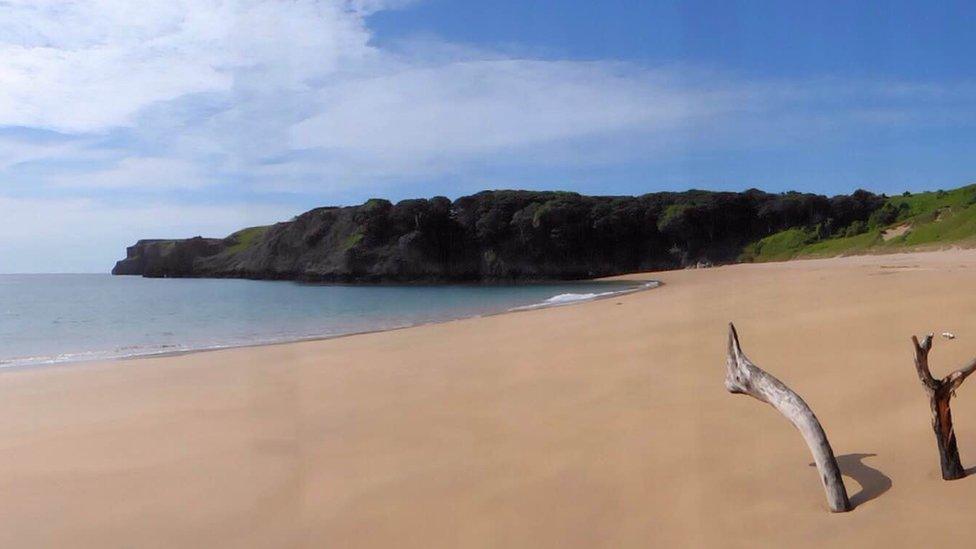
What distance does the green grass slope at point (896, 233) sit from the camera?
98.8 feet

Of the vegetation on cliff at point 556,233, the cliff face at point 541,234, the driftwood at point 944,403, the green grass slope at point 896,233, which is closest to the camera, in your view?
the driftwood at point 944,403

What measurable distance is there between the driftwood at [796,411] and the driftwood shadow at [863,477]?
0.34ft

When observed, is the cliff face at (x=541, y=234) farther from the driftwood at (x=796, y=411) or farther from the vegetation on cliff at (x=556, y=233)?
the driftwood at (x=796, y=411)

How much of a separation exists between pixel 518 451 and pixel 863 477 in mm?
1905

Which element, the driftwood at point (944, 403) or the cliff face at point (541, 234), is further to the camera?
the cliff face at point (541, 234)

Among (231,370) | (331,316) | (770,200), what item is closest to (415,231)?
(770,200)

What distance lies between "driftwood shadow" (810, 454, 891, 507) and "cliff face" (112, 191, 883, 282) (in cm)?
5241

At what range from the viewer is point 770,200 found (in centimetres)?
5606

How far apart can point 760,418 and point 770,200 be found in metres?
55.1

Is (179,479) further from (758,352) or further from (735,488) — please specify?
(758,352)

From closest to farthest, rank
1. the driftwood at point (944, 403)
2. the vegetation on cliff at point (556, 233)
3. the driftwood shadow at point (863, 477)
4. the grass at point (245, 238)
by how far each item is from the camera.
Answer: the driftwood at point (944, 403), the driftwood shadow at point (863, 477), the vegetation on cliff at point (556, 233), the grass at point (245, 238)

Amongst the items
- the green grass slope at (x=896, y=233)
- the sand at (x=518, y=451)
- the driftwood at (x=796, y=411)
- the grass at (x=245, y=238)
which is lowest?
the sand at (x=518, y=451)

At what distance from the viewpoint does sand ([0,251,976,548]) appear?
354 centimetres

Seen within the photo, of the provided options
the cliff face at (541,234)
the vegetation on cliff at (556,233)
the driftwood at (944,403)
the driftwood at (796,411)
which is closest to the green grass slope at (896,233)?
the vegetation on cliff at (556,233)
